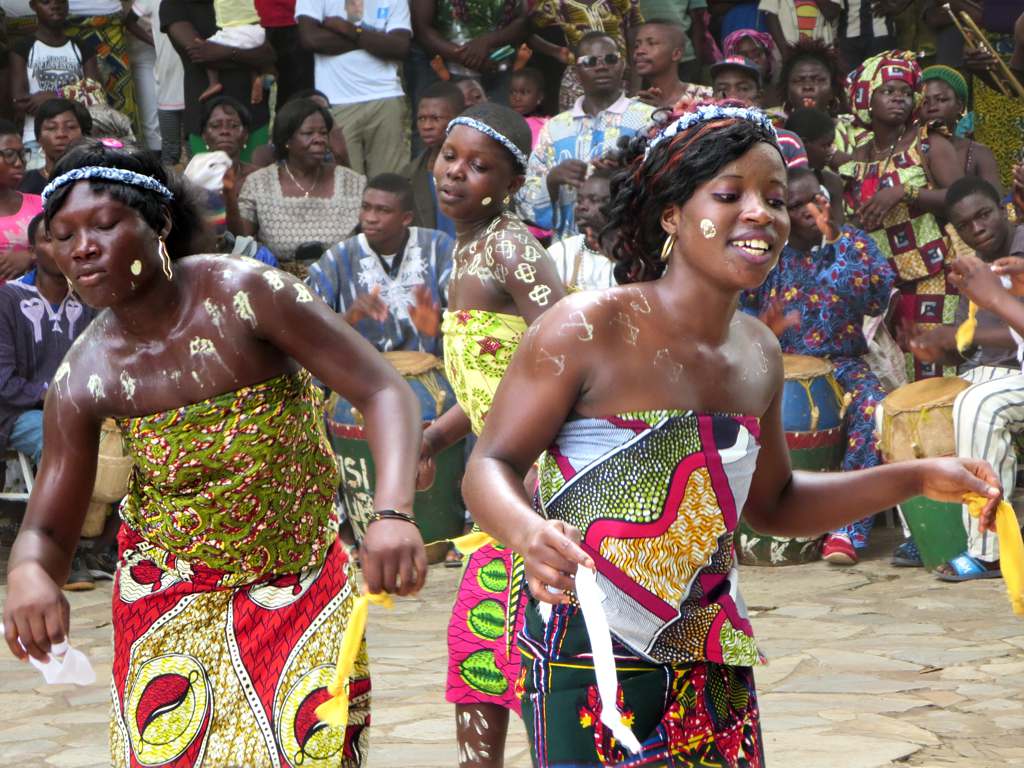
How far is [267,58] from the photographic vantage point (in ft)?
33.1

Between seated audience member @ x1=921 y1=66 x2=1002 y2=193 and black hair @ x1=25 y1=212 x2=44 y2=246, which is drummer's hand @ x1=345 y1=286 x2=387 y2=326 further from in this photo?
seated audience member @ x1=921 y1=66 x2=1002 y2=193

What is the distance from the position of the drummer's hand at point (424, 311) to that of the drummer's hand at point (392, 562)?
553 centimetres

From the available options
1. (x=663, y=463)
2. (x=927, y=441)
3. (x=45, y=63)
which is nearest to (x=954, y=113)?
(x=927, y=441)

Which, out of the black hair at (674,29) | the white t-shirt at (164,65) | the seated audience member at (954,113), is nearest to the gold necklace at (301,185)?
the white t-shirt at (164,65)

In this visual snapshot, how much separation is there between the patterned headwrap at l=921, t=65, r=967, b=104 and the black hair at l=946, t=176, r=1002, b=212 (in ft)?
4.31

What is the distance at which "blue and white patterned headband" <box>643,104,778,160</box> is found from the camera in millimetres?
2840

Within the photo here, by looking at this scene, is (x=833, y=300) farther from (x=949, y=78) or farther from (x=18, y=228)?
(x=18, y=228)

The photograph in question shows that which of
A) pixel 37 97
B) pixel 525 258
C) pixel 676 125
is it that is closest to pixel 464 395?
pixel 525 258

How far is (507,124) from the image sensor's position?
175 inches

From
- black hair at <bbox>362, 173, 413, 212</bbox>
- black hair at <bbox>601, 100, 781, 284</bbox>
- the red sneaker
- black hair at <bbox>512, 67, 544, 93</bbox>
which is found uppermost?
black hair at <bbox>601, 100, 781, 284</bbox>

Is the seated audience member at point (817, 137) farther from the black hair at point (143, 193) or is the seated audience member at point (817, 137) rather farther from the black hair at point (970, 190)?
the black hair at point (143, 193)

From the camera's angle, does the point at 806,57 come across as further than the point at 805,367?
Yes

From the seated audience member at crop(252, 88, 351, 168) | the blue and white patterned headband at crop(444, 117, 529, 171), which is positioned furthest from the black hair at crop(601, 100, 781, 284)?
the seated audience member at crop(252, 88, 351, 168)

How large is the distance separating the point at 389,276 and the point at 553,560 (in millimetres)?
6001
